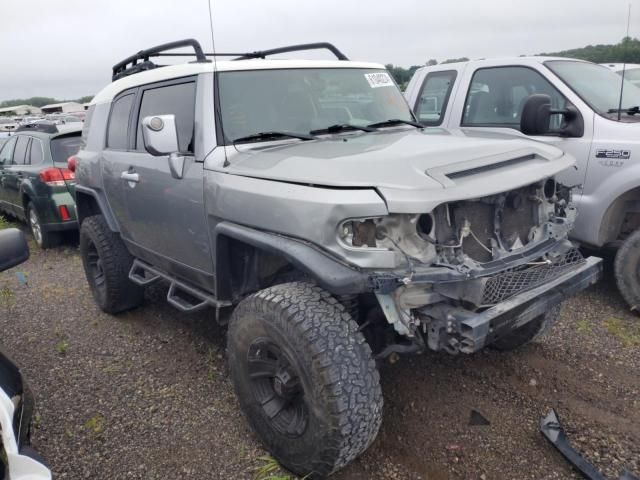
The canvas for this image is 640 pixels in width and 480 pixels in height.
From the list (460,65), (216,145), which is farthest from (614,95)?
(216,145)

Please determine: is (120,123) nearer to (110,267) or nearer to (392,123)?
(110,267)

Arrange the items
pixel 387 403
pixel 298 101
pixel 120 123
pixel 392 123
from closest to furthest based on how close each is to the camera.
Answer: pixel 387 403 < pixel 298 101 < pixel 392 123 < pixel 120 123

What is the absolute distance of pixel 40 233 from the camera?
7281mm

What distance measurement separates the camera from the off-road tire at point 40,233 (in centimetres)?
719

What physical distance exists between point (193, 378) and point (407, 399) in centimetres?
145

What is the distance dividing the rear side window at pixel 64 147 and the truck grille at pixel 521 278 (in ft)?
20.6

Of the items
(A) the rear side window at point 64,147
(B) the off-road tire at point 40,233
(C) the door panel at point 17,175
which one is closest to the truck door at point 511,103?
(A) the rear side window at point 64,147

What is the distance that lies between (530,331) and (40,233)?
6.46m

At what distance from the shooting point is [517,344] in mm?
3670

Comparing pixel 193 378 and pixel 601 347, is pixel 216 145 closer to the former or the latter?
pixel 193 378

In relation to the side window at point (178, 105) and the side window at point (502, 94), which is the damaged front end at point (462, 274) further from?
the side window at point (502, 94)

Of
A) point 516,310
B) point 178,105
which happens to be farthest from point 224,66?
point 516,310

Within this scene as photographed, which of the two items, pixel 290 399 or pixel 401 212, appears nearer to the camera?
pixel 401 212

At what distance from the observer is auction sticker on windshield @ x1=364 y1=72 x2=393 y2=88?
393 cm
